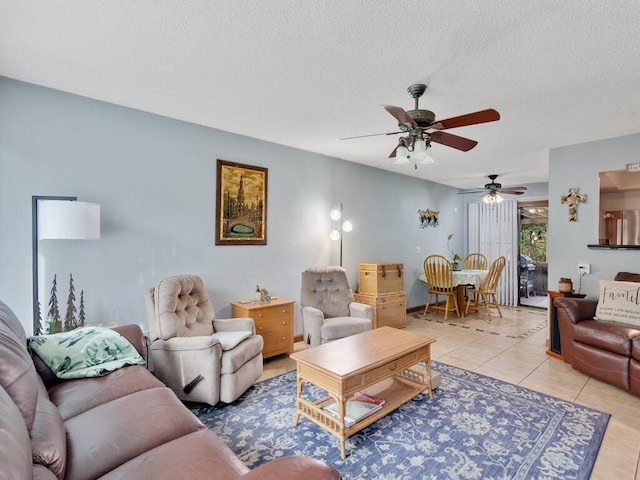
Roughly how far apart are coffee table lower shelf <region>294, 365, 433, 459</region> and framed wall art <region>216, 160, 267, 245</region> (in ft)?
6.02

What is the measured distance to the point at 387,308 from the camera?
4801 millimetres

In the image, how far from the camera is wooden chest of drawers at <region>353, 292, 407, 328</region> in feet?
15.3

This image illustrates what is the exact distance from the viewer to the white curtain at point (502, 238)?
6.54 meters

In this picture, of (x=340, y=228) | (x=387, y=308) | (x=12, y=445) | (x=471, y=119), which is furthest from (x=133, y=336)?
(x=387, y=308)

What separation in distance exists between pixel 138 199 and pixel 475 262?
610 cm

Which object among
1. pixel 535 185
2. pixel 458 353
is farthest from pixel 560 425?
pixel 535 185

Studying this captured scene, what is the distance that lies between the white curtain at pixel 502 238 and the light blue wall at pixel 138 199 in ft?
12.7

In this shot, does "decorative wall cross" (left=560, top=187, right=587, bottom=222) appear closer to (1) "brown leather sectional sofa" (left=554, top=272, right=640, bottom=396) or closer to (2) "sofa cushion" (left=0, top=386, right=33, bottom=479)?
(1) "brown leather sectional sofa" (left=554, top=272, right=640, bottom=396)

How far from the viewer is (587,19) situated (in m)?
1.70

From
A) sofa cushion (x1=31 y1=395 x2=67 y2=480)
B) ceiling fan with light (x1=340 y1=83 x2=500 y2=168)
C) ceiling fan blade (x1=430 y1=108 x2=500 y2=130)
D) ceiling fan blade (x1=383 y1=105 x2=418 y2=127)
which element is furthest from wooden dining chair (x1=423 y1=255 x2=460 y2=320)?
sofa cushion (x1=31 y1=395 x2=67 y2=480)

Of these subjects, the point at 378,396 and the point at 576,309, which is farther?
the point at 576,309

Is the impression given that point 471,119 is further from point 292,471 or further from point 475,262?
point 475,262

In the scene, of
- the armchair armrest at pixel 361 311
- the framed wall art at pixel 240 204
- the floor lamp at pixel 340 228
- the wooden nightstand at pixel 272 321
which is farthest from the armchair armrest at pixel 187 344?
the floor lamp at pixel 340 228

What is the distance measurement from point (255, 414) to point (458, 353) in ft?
8.17
